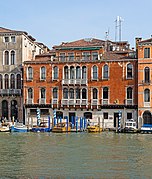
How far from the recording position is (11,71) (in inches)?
1336

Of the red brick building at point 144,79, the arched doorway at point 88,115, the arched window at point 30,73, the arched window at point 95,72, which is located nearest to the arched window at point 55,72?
the arched window at point 30,73

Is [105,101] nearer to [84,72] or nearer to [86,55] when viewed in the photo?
[84,72]

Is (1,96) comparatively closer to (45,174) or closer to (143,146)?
(143,146)

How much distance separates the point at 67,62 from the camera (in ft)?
105

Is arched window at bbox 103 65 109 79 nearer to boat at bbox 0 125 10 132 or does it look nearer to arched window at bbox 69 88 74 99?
arched window at bbox 69 88 74 99

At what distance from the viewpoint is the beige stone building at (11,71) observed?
33.8m

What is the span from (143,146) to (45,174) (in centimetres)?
841

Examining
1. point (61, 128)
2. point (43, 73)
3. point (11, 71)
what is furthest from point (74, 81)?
point (11, 71)

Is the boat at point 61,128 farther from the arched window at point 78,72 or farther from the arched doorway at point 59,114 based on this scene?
the arched window at point 78,72

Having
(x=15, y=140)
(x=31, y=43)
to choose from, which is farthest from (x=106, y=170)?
(x=31, y=43)

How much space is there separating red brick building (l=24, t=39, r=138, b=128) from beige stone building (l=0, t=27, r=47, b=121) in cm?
114

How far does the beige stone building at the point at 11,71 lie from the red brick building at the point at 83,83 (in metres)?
1.14

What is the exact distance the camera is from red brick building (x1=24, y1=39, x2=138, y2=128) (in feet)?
102

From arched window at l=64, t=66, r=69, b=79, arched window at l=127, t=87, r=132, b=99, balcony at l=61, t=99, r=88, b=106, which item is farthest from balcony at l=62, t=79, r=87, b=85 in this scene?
arched window at l=127, t=87, r=132, b=99
